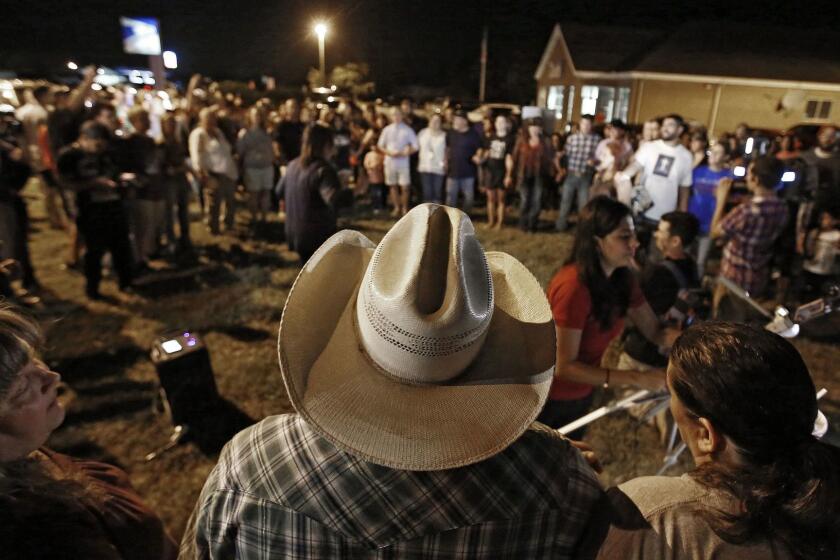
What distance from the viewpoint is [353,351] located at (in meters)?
1.18

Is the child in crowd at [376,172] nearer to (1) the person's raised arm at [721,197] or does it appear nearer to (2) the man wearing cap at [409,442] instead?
(1) the person's raised arm at [721,197]

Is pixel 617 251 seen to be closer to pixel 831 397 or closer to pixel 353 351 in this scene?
pixel 353 351

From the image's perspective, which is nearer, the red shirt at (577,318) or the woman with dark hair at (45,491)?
the woman with dark hair at (45,491)

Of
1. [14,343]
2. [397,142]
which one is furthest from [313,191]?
[397,142]

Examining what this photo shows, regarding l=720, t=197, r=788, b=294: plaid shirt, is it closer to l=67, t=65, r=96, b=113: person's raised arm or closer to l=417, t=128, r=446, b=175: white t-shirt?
l=417, t=128, r=446, b=175: white t-shirt

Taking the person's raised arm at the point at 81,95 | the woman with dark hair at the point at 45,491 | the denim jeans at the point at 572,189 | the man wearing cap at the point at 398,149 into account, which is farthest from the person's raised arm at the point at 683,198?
the person's raised arm at the point at 81,95

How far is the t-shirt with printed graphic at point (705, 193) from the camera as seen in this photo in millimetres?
6352

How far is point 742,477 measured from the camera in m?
1.13

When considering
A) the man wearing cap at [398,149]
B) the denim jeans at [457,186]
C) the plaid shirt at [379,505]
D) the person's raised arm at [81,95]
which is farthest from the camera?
the man wearing cap at [398,149]

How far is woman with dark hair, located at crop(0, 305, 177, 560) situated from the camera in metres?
1.22

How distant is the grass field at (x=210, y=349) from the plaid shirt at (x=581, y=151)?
1739 mm

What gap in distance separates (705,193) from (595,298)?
485cm

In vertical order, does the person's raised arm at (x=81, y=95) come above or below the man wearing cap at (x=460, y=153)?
above

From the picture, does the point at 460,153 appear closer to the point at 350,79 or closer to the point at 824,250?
the point at 824,250
